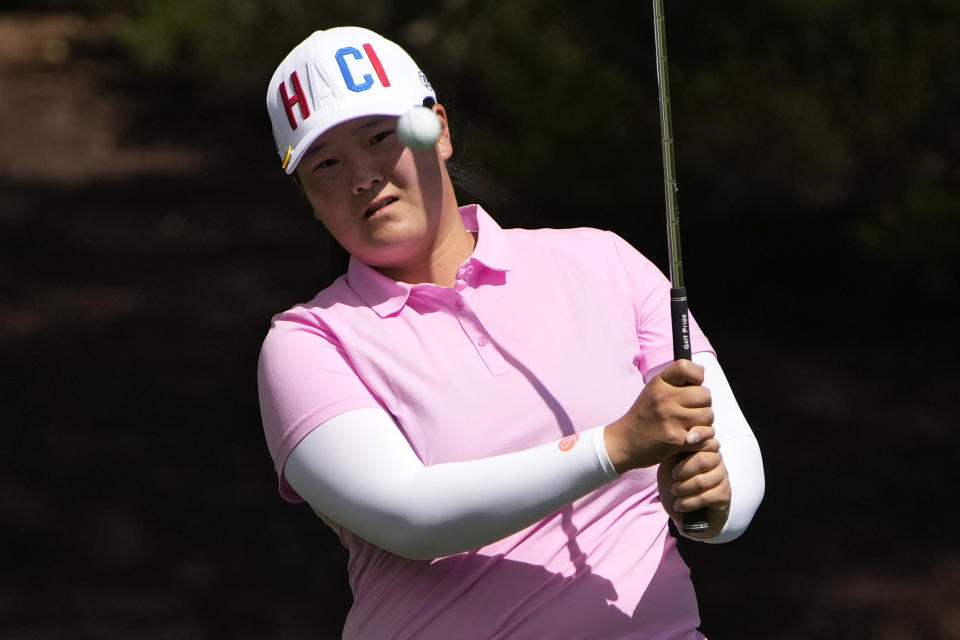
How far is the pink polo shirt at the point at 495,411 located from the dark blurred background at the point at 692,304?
2005 mm

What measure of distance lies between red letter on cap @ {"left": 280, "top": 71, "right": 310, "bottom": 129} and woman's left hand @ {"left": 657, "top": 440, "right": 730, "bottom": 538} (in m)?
0.50

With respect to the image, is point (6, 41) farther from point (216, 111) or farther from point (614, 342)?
point (614, 342)

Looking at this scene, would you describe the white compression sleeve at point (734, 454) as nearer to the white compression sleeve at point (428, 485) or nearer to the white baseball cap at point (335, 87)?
the white compression sleeve at point (428, 485)

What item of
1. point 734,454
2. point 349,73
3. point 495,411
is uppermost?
point 349,73

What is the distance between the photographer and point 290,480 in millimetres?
1453

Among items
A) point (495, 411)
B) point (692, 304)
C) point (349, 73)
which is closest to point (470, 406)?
point (495, 411)

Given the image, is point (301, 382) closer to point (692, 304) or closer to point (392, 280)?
point (392, 280)

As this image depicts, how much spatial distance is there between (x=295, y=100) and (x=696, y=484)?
556 millimetres

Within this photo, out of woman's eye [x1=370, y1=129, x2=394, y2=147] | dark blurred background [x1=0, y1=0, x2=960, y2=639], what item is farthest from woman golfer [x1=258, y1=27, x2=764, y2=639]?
dark blurred background [x1=0, y1=0, x2=960, y2=639]

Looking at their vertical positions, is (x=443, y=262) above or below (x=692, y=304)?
above

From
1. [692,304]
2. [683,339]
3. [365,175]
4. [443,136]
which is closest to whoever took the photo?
[683,339]

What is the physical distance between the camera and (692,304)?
189 inches

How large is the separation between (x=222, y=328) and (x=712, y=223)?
5.34ft

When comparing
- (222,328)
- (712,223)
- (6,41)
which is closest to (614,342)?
(712,223)
